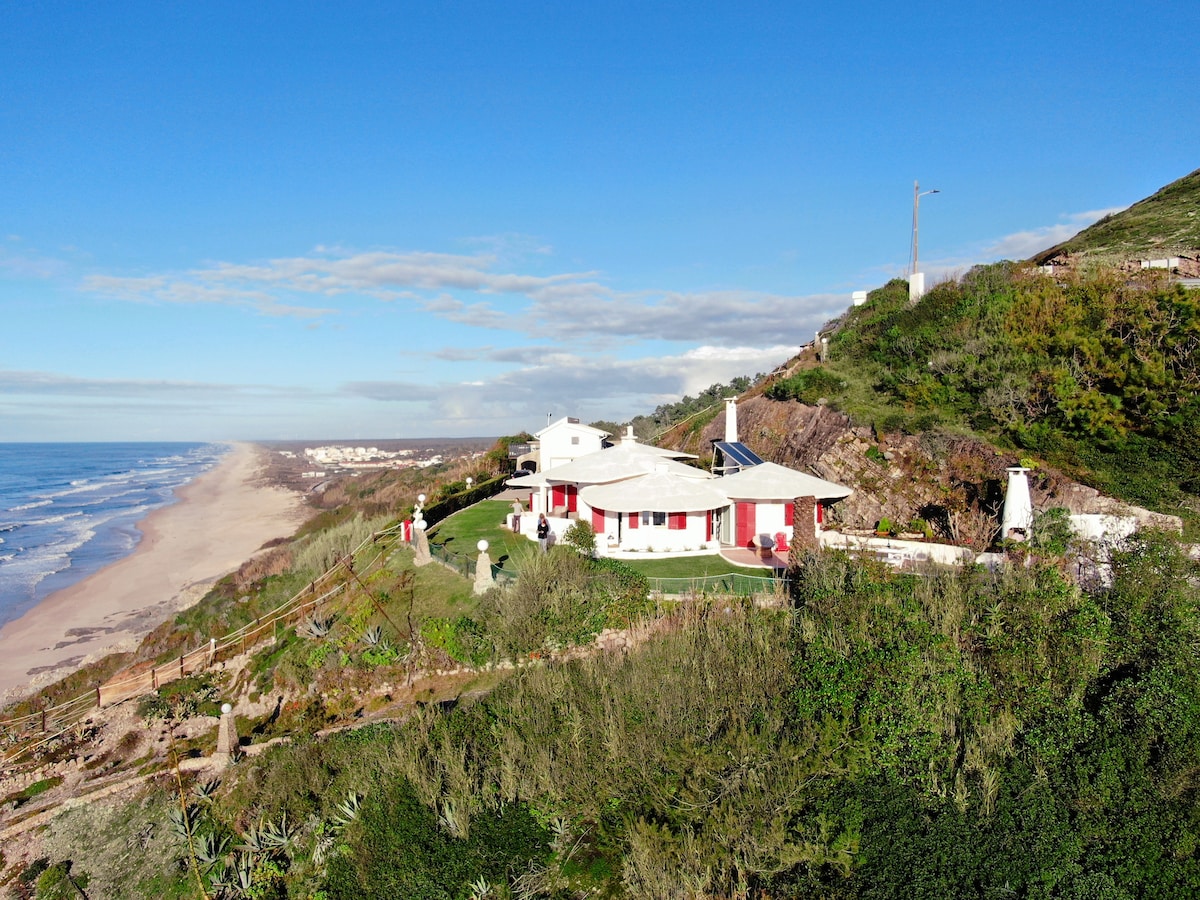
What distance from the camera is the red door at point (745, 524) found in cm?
1661

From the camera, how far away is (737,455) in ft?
67.2

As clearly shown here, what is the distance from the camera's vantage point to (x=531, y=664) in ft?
38.6

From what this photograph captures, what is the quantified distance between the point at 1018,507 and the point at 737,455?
8.82 metres

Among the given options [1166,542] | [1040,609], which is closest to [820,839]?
[1040,609]

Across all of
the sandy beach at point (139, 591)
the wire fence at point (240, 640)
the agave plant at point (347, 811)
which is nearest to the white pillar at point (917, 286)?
the wire fence at point (240, 640)

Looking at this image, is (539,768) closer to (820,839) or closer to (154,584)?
(820,839)

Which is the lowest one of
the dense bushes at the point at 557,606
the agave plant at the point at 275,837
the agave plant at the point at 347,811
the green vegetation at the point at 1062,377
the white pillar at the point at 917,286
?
the agave plant at the point at 275,837

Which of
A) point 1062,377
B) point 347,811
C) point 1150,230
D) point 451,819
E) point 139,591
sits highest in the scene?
point 1150,230

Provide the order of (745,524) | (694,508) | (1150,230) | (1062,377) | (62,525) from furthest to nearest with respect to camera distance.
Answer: (62,525) → (1150,230) → (1062,377) → (745,524) → (694,508)

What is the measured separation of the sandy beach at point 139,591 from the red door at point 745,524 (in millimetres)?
19888

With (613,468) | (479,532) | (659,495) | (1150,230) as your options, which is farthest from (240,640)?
(1150,230)

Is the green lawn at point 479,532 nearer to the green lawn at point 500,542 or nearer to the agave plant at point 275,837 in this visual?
the green lawn at point 500,542

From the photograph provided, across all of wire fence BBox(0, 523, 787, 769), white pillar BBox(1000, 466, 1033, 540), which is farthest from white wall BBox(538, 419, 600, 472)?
white pillar BBox(1000, 466, 1033, 540)

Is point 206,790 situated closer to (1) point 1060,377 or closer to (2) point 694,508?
(2) point 694,508
